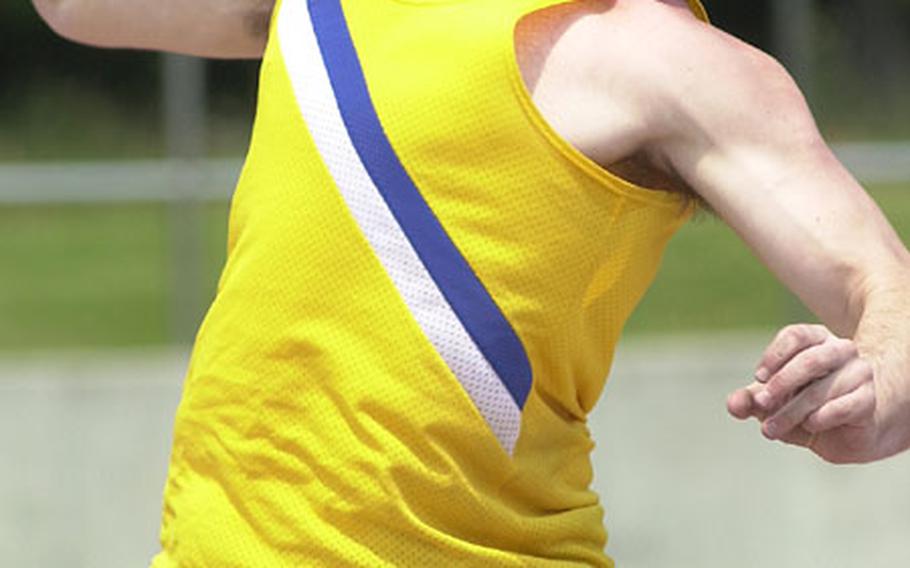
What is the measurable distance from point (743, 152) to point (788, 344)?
0.35 metres

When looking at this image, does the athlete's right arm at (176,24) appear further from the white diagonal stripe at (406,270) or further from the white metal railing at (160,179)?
the white metal railing at (160,179)

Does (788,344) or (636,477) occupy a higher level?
(788,344)

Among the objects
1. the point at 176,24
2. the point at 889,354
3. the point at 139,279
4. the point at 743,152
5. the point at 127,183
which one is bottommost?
the point at 139,279

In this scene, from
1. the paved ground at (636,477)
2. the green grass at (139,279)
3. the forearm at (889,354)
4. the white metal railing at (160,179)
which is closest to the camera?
the forearm at (889,354)

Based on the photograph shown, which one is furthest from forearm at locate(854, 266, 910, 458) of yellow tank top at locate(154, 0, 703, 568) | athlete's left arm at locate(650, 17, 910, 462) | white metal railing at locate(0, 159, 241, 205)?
white metal railing at locate(0, 159, 241, 205)

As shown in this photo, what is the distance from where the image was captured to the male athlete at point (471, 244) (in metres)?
2.61

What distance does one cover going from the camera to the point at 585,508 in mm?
2832

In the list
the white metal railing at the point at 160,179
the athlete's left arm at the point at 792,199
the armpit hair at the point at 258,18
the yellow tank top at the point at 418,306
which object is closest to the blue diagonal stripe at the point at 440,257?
the yellow tank top at the point at 418,306

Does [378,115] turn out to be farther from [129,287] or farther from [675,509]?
[129,287]

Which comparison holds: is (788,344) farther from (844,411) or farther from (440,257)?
(440,257)

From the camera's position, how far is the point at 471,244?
2.66 m

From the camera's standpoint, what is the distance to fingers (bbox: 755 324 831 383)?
232cm

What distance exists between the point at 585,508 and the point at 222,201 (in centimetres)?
593

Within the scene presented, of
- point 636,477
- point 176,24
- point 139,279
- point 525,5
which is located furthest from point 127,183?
point 525,5
